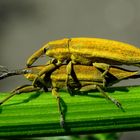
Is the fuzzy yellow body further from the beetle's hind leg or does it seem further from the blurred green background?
the blurred green background

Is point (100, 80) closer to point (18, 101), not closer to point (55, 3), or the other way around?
point (18, 101)

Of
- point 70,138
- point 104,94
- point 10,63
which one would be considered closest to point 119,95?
point 104,94

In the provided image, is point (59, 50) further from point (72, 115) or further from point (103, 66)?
point (72, 115)

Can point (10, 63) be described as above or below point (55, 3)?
below

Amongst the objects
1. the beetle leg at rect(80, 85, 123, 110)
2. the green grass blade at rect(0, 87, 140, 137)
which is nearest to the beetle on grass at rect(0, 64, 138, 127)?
the beetle leg at rect(80, 85, 123, 110)

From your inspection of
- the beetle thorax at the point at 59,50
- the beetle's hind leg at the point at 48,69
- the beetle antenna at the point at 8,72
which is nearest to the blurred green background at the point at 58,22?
the beetle antenna at the point at 8,72
